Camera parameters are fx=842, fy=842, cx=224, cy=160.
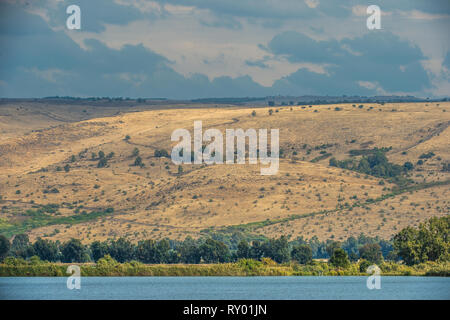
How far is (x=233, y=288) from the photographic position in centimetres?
9988

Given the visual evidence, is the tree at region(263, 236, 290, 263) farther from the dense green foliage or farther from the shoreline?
the dense green foliage

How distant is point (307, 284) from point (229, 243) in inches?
3001

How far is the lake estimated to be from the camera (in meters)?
89.6

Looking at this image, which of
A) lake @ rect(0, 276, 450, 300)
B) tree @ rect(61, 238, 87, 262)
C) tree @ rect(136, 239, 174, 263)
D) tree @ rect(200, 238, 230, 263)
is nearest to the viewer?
lake @ rect(0, 276, 450, 300)

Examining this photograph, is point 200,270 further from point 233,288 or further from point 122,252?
point 122,252

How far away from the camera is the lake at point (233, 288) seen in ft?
294

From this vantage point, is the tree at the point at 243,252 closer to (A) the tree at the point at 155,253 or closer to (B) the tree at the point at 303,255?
A: (B) the tree at the point at 303,255

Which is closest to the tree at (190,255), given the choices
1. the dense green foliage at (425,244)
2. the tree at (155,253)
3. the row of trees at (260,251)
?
the row of trees at (260,251)

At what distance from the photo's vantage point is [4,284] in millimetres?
110125

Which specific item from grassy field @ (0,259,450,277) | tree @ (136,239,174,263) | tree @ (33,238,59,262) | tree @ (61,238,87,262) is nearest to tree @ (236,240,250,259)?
tree @ (136,239,174,263)

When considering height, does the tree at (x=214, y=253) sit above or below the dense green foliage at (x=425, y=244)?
below

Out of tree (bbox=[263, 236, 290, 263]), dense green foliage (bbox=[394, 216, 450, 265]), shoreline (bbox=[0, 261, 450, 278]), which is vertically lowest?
shoreline (bbox=[0, 261, 450, 278])
